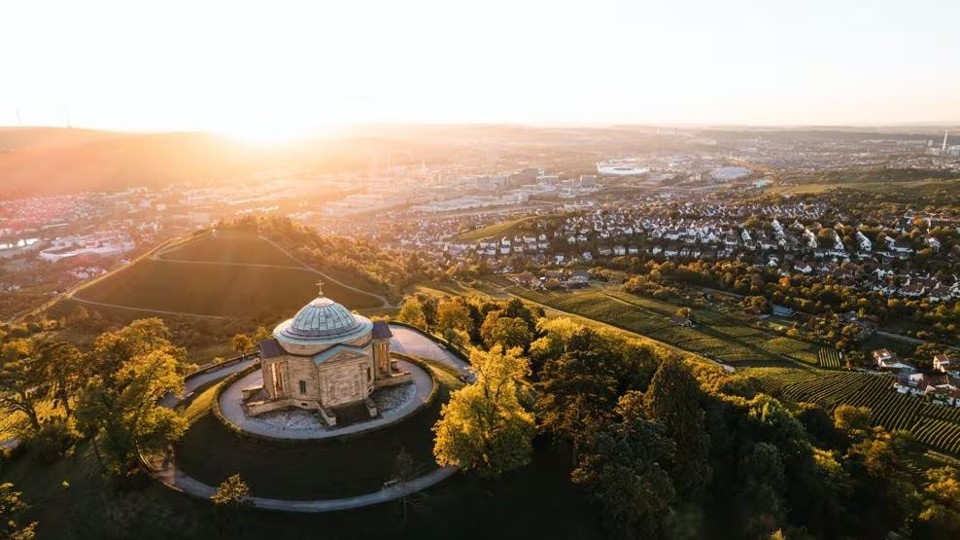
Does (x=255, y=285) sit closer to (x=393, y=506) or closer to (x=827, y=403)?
(x=393, y=506)

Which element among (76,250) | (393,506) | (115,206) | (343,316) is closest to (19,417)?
(343,316)

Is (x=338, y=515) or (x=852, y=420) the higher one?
(x=338, y=515)

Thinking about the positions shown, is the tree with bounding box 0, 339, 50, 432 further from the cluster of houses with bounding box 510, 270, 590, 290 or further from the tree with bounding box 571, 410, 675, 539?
the cluster of houses with bounding box 510, 270, 590, 290

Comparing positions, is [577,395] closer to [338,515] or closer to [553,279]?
[338,515]

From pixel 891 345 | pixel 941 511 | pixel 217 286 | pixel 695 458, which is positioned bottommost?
pixel 891 345

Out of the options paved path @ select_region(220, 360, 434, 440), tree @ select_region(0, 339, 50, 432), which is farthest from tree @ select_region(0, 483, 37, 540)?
paved path @ select_region(220, 360, 434, 440)

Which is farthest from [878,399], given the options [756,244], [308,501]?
[756,244]
